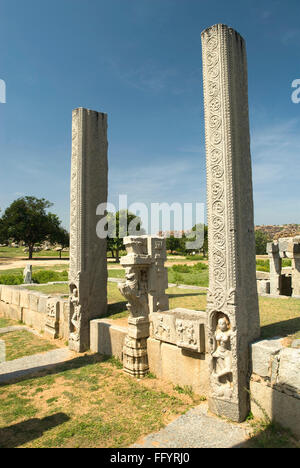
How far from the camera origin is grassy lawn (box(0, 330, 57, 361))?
23.5ft

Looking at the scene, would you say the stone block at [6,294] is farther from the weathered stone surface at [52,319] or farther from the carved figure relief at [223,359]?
the carved figure relief at [223,359]

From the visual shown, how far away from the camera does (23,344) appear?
7.85m

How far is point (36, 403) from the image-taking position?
15.9ft

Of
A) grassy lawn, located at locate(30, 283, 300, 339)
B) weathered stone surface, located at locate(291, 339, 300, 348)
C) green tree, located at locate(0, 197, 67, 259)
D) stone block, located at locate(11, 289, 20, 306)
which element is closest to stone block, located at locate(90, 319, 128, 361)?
grassy lawn, located at locate(30, 283, 300, 339)

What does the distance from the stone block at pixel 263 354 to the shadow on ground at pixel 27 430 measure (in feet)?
9.30

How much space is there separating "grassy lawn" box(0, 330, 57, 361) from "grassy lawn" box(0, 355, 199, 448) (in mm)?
1594

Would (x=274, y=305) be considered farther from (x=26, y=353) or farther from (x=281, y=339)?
(x=26, y=353)

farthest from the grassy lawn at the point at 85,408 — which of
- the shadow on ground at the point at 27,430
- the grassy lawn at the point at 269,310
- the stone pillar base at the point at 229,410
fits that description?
the grassy lawn at the point at 269,310

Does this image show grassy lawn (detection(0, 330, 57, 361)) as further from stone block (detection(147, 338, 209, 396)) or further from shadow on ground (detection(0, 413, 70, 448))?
stone block (detection(147, 338, 209, 396))

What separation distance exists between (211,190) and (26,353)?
604 centimetres

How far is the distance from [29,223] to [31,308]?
31784 mm

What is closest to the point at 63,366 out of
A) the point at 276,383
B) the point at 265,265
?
the point at 276,383

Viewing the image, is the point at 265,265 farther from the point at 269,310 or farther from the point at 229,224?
the point at 229,224

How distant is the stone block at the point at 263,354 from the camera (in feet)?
12.3
